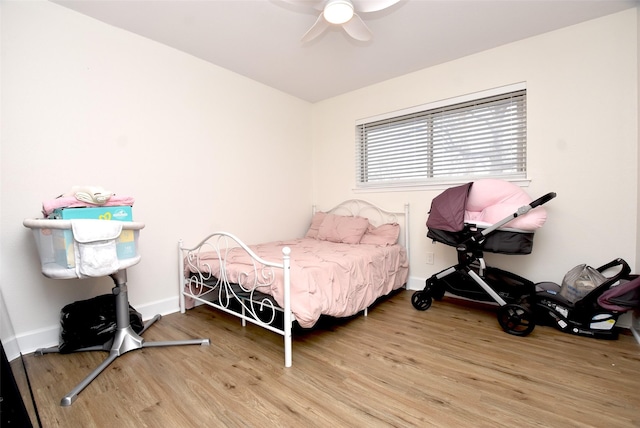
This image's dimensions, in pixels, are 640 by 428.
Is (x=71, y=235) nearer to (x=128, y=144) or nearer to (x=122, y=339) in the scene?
(x=122, y=339)

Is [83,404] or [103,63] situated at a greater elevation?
[103,63]

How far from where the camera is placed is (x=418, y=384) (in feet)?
5.12

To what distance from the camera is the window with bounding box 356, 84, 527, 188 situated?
2.67m

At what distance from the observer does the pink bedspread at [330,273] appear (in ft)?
6.06

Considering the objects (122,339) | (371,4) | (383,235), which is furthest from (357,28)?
(122,339)

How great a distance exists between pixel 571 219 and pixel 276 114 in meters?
3.16

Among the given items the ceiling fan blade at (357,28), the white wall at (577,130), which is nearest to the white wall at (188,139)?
the white wall at (577,130)

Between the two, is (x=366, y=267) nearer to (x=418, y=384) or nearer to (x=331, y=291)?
(x=331, y=291)

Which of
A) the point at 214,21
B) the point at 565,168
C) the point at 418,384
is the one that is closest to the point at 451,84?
the point at 565,168

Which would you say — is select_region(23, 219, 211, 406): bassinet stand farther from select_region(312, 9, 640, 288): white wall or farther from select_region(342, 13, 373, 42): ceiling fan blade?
select_region(312, 9, 640, 288): white wall

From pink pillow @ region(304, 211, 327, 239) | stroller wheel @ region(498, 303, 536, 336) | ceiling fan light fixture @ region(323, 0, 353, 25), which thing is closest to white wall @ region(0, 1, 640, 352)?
stroller wheel @ region(498, 303, 536, 336)

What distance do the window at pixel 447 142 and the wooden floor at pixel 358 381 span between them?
1524 mm

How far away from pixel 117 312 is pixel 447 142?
10.7 feet

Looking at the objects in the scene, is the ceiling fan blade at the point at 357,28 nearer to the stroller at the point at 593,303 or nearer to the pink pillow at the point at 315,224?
the pink pillow at the point at 315,224
